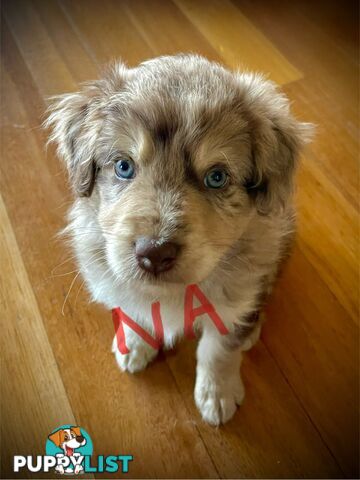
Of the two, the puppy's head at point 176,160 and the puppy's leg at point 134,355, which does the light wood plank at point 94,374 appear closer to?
the puppy's leg at point 134,355

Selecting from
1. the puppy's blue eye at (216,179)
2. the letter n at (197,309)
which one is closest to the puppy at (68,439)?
the letter n at (197,309)

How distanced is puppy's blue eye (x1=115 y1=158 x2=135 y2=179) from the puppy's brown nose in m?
0.25

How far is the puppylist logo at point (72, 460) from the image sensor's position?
1.60 meters

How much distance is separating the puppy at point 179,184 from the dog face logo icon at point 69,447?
1.69ft

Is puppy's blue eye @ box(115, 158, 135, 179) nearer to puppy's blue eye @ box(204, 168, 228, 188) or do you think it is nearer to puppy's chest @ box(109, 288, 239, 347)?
puppy's blue eye @ box(204, 168, 228, 188)

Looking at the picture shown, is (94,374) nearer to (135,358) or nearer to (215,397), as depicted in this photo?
(135,358)

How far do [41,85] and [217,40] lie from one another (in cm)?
110

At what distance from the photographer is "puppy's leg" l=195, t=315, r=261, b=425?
1585 millimetres

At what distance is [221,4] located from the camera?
2982 mm

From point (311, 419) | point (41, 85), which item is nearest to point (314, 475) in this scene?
point (311, 419)

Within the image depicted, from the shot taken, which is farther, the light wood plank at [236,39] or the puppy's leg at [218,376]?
the light wood plank at [236,39]

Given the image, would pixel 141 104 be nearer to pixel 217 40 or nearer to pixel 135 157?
pixel 135 157

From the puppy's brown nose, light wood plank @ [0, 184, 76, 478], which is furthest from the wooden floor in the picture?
the puppy's brown nose

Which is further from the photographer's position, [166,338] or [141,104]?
[166,338]
